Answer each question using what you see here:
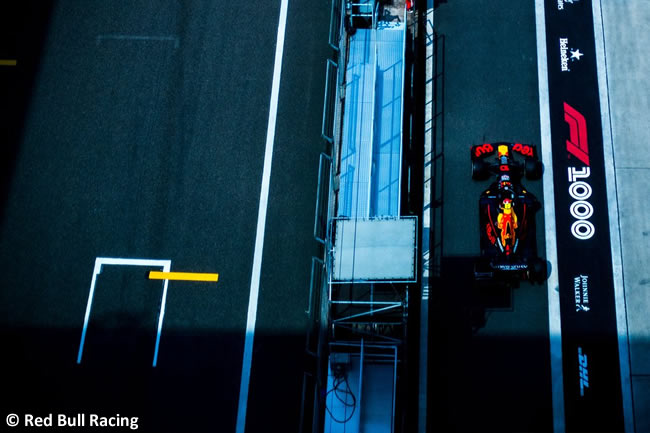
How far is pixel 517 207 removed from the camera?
1739 cm

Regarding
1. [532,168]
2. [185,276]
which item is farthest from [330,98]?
[185,276]

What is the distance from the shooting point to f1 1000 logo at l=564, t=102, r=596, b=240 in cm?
1783

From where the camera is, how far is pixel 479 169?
18.0 meters

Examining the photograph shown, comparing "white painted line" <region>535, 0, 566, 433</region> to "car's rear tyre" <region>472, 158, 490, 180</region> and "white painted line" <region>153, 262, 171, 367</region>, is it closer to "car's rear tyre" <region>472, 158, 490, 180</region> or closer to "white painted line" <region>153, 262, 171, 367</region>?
"car's rear tyre" <region>472, 158, 490, 180</region>

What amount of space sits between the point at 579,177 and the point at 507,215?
2.86 metres

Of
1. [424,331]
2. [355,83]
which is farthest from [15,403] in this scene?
[355,83]

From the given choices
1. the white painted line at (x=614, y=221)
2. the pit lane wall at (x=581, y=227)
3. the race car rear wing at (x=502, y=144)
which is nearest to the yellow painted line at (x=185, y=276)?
the race car rear wing at (x=502, y=144)

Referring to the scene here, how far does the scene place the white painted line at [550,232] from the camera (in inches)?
651

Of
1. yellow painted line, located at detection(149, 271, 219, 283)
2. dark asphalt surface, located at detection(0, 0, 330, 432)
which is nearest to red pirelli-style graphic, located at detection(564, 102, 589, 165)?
dark asphalt surface, located at detection(0, 0, 330, 432)

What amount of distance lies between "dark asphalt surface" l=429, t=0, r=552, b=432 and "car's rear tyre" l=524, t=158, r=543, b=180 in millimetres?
269

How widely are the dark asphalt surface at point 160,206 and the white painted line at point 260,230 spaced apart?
18 cm

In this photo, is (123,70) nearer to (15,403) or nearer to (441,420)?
(15,403)

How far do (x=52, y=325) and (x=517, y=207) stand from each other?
13556 millimetres

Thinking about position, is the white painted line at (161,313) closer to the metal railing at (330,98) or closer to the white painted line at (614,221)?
the metal railing at (330,98)
